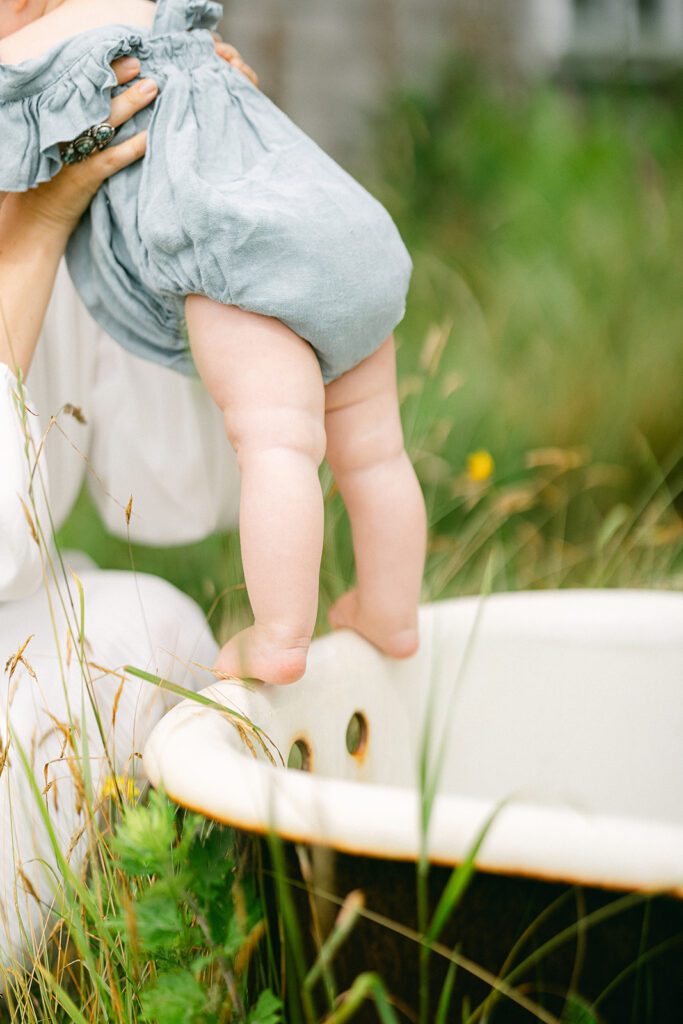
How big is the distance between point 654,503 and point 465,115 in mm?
2603

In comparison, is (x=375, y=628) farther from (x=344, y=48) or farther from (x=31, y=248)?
(x=344, y=48)

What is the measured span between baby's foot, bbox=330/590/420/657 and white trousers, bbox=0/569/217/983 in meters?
0.18

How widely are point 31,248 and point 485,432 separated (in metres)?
1.64

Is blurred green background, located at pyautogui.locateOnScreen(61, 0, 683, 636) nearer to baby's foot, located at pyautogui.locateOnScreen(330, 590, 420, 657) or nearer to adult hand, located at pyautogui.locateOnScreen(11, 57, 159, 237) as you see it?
baby's foot, located at pyautogui.locateOnScreen(330, 590, 420, 657)

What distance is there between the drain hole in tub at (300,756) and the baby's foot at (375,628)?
178 mm

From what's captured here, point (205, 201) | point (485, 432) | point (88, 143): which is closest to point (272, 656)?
point (205, 201)

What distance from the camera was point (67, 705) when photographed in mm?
1030

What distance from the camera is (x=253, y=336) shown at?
1.14 meters

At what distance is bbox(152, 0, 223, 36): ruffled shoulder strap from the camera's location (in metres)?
1.21

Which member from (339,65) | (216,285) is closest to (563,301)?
(216,285)

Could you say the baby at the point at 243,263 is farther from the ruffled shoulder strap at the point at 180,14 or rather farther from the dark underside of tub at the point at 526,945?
the dark underside of tub at the point at 526,945

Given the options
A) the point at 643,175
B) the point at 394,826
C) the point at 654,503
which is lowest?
the point at 654,503

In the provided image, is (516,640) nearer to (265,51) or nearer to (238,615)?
(238,615)

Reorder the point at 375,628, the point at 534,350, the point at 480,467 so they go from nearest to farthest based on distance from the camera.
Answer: the point at 375,628 → the point at 480,467 → the point at 534,350
